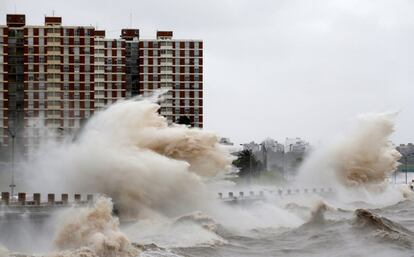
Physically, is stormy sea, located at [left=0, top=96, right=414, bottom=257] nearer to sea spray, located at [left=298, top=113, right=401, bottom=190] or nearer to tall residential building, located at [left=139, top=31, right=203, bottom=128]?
sea spray, located at [left=298, top=113, right=401, bottom=190]

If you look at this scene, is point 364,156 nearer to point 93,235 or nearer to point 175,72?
point 175,72

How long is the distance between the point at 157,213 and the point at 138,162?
8.09 ft

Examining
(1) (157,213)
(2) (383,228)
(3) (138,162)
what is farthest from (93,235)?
(2) (383,228)

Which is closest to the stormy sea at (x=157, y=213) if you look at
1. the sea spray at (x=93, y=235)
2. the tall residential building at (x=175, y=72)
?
the sea spray at (x=93, y=235)

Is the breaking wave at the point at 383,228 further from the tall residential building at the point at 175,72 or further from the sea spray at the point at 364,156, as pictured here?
the tall residential building at the point at 175,72

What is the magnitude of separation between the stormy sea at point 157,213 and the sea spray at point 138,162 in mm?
47

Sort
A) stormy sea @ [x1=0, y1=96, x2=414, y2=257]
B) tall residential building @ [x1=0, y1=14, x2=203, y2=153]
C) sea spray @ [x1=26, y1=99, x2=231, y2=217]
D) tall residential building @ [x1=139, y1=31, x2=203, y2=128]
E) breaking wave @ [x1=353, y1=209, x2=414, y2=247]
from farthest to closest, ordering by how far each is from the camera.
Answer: tall residential building @ [x1=139, y1=31, x2=203, y2=128] → tall residential building @ [x1=0, y1=14, x2=203, y2=153] → sea spray @ [x1=26, y1=99, x2=231, y2=217] → breaking wave @ [x1=353, y1=209, x2=414, y2=247] → stormy sea @ [x1=0, y1=96, x2=414, y2=257]

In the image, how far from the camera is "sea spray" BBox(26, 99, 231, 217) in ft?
108

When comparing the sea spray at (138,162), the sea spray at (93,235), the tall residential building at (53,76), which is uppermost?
the tall residential building at (53,76)

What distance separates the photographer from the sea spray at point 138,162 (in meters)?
32.9

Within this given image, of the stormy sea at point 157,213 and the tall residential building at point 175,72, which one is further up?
the tall residential building at point 175,72

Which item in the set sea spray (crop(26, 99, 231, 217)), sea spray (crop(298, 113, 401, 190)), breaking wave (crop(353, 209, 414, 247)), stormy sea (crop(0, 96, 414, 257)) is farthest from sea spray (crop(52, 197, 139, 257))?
sea spray (crop(298, 113, 401, 190))

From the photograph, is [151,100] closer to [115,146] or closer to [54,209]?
[115,146]

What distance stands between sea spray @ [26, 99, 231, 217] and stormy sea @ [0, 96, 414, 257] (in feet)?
0.15
